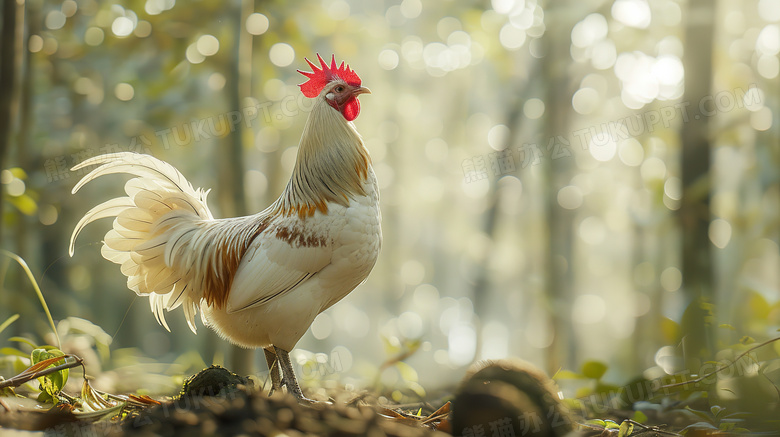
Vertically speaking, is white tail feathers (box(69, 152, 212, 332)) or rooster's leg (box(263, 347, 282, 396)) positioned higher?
white tail feathers (box(69, 152, 212, 332))

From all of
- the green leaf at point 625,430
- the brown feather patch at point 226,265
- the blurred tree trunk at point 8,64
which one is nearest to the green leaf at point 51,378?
the brown feather patch at point 226,265

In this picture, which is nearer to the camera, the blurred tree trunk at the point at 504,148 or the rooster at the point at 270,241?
the rooster at the point at 270,241

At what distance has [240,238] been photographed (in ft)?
9.47

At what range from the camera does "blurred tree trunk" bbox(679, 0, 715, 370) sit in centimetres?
386

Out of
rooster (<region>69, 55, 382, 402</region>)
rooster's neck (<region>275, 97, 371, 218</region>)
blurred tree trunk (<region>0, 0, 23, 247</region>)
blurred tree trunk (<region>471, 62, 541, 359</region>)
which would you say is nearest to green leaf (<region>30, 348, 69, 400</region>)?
rooster (<region>69, 55, 382, 402</region>)

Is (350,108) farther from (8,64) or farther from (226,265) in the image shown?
(8,64)

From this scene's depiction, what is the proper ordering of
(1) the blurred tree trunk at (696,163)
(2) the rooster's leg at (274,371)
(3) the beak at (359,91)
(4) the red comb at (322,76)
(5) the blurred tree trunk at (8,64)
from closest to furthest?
(2) the rooster's leg at (274,371) → (3) the beak at (359,91) → (4) the red comb at (322,76) → (5) the blurred tree trunk at (8,64) → (1) the blurred tree trunk at (696,163)

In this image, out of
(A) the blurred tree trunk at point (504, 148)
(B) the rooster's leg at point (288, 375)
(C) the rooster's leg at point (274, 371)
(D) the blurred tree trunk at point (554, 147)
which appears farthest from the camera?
(A) the blurred tree trunk at point (504, 148)

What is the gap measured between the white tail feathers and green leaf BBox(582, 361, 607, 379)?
2657mm

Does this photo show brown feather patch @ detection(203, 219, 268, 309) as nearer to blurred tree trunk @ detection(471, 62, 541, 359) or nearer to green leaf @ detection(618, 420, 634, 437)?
green leaf @ detection(618, 420, 634, 437)

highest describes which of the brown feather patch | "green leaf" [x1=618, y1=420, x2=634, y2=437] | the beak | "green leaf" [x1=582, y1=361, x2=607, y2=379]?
the beak

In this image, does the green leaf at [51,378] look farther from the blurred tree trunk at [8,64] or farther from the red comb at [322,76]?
the red comb at [322,76]

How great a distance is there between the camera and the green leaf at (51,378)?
224cm

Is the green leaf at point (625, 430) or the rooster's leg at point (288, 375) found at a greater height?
the rooster's leg at point (288, 375)
